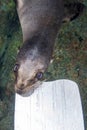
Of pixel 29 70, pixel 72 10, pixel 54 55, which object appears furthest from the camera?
pixel 54 55

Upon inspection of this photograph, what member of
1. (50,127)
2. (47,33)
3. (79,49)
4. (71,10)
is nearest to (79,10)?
(71,10)

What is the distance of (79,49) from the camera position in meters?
3.24

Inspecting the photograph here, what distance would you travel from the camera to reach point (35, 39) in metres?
2.38

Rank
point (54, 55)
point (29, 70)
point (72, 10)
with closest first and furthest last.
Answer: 1. point (29, 70)
2. point (72, 10)
3. point (54, 55)

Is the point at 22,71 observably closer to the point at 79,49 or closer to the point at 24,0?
the point at 24,0

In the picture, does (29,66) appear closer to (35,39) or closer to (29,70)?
(29,70)

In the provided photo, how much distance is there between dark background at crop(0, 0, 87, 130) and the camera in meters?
3.03

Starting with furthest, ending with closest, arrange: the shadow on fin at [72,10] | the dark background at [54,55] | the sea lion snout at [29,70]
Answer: the dark background at [54,55], the shadow on fin at [72,10], the sea lion snout at [29,70]

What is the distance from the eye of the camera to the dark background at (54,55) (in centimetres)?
303

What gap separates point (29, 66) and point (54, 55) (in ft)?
2.94

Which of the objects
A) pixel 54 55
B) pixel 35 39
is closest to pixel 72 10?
pixel 54 55

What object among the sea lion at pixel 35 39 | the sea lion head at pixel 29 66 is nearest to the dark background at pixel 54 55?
the sea lion at pixel 35 39

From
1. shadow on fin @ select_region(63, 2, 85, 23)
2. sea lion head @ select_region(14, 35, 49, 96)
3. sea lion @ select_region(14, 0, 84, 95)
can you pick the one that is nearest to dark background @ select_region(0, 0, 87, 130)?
shadow on fin @ select_region(63, 2, 85, 23)

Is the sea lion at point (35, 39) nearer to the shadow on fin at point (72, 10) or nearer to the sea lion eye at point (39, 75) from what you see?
the sea lion eye at point (39, 75)
